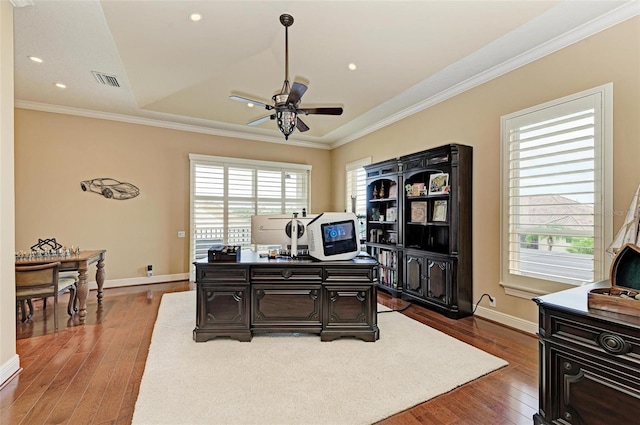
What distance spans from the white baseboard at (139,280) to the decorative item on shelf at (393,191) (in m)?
4.35

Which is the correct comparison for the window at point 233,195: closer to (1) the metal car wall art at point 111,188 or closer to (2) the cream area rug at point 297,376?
(1) the metal car wall art at point 111,188

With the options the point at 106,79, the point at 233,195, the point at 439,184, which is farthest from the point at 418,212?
the point at 106,79

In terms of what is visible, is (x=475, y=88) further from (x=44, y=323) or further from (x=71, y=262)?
(x=44, y=323)

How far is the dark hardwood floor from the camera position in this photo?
1.98m

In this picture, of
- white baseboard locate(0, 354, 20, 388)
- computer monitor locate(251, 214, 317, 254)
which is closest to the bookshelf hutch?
computer monitor locate(251, 214, 317, 254)

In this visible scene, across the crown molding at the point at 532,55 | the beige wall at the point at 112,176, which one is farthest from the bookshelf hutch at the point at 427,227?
the beige wall at the point at 112,176

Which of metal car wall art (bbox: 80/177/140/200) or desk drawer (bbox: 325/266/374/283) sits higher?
metal car wall art (bbox: 80/177/140/200)

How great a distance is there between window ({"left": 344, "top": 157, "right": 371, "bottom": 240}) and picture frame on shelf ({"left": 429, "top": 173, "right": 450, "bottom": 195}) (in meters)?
2.03

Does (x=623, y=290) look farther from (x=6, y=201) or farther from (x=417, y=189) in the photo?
(x=6, y=201)

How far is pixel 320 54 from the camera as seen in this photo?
3.65 metres

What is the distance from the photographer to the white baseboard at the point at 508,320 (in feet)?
10.8

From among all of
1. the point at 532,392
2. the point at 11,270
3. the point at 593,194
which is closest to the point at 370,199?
the point at 593,194

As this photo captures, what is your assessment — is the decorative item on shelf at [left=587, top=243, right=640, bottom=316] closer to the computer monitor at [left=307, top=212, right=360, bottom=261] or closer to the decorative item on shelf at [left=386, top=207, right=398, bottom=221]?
the computer monitor at [left=307, top=212, right=360, bottom=261]

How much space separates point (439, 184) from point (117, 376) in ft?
13.6
